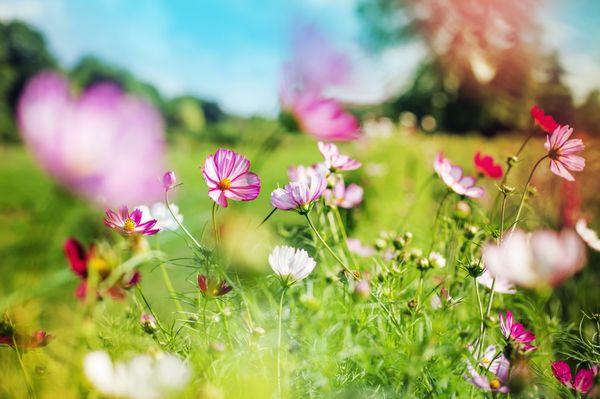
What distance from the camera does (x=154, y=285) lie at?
2.09m

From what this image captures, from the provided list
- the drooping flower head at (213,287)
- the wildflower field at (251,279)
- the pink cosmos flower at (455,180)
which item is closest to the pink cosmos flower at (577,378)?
the wildflower field at (251,279)

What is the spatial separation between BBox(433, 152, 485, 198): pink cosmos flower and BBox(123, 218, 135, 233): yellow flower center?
1.07 feet

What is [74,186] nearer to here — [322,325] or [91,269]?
[91,269]

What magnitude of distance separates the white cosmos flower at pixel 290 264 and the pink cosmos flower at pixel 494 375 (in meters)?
0.16

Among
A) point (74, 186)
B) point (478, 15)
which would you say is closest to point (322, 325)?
point (74, 186)

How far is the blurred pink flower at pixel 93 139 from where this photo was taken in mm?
241

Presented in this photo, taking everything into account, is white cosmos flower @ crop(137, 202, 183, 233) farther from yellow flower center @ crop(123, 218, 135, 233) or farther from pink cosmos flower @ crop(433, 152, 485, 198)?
pink cosmos flower @ crop(433, 152, 485, 198)

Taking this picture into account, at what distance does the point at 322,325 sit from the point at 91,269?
29 centimetres

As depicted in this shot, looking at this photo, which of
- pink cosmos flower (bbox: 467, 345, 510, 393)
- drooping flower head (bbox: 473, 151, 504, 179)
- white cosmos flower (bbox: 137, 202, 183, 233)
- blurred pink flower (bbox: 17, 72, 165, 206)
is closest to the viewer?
blurred pink flower (bbox: 17, 72, 165, 206)

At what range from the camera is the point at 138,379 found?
261 millimetres

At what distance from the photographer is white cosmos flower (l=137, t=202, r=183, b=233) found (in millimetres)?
484

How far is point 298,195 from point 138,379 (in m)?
0.21

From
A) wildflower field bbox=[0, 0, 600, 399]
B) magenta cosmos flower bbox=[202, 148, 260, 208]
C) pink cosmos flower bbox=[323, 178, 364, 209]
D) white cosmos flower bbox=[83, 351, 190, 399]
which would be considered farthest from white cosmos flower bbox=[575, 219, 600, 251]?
white cosmos flower bbox=[83, 351, 190, 399]

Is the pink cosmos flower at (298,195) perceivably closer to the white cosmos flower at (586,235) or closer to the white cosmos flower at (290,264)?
the white cosmos flower at (290,264)
